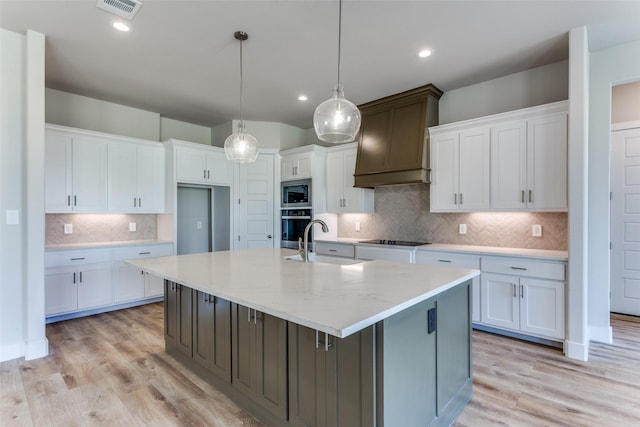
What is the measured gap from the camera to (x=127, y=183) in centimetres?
444

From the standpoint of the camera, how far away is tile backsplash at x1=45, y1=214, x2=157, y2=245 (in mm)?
4133

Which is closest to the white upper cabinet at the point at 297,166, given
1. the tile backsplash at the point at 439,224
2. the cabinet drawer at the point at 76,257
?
the tile backsplash at the point at 439,224

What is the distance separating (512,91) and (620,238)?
2.30 metres

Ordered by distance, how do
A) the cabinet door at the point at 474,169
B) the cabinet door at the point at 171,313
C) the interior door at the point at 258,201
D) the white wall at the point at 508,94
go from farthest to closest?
Result: the interior door at the point at 258,201
the cabinet door at the point at 474,169
the white wall at the point at 508,94
the cabinet door at the point at 171,313

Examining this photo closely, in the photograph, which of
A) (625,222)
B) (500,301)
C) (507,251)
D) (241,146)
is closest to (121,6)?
(241,146)

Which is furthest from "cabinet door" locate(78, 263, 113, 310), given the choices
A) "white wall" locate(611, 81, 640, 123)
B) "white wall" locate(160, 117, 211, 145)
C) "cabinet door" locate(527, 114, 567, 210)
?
"white wall" locate(611, 81, 640, 123)

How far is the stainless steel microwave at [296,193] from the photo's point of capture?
16.6ft

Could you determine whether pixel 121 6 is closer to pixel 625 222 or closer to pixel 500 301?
pixel 500 301

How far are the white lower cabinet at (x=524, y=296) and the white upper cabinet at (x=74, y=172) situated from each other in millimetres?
4762

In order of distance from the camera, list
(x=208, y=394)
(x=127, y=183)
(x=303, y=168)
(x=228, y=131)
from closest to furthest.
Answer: (x=208, y=394) → (x=127, y=183) → (x=303, y=168) → (x=228, y=131)

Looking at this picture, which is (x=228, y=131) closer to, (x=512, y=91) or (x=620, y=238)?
(x=512, y=91)

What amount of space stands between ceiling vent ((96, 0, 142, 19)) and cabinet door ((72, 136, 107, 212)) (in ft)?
7.10

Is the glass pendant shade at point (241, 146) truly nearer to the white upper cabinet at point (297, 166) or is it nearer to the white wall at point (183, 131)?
the white upper cabinet at point (297, 166)

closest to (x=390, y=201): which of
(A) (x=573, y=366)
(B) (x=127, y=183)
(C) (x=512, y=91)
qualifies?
(C) (x=512, y=91)
